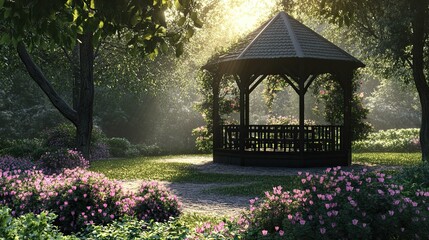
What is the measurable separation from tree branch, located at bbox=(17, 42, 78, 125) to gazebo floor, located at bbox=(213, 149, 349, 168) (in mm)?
6290

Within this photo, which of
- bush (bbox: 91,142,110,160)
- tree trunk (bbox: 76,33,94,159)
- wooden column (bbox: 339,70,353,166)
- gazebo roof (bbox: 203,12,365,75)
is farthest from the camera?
bush (bbox: 91,142,110,160)

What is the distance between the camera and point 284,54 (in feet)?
62.1

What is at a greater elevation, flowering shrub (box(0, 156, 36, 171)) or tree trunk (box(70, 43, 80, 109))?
tree trunk (box(70, 43, 80, 109))

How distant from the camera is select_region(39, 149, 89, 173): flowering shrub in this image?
16391 millimetres

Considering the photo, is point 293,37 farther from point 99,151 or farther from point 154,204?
point 154,204

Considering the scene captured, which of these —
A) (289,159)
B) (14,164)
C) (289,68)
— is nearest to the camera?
(14,164)

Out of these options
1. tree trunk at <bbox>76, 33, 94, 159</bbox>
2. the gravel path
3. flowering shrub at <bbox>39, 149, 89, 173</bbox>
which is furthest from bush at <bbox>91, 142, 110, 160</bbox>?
flowering shrub at <bbox>39, 149, 89, 173</bbox>

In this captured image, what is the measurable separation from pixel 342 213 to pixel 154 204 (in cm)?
375

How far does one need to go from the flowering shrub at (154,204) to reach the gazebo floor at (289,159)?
1079cm

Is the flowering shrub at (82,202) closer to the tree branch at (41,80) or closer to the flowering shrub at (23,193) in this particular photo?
the flowering shrub at (23,193)

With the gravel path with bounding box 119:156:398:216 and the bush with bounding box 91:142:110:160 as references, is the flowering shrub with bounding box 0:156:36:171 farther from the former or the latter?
the bush with bounding box 91:142:110:160

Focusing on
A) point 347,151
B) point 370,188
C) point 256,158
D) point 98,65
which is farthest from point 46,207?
point 98,65

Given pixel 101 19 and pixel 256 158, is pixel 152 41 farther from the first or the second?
pixel 256 158

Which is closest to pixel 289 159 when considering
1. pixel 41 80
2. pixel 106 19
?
pixel 41 80
